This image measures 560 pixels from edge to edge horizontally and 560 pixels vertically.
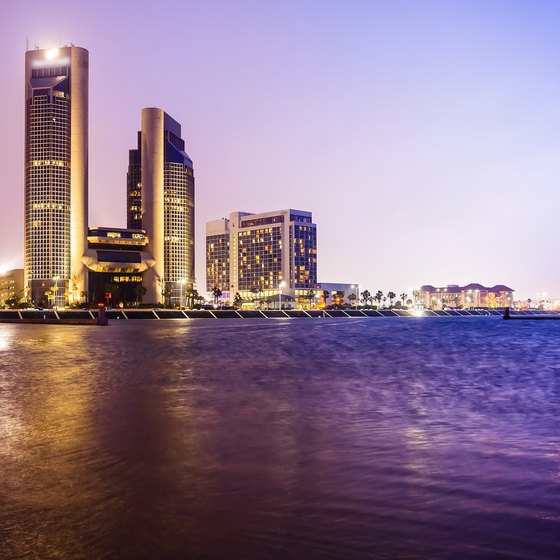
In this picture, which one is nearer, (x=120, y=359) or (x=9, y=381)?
(x=9, y=381)

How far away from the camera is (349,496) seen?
9.15 metres

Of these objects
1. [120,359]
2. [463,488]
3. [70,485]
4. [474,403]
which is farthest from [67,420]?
[120,359]

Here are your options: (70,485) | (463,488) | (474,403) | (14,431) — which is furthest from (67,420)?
(474,403)

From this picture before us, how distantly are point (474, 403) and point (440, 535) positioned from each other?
1452 cm

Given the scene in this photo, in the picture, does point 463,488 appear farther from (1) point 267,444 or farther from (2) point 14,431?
(2) point 14,431

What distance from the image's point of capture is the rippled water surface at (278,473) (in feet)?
23.8

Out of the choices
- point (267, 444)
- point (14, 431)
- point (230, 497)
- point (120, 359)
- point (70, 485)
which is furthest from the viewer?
Result: point (120, 359)

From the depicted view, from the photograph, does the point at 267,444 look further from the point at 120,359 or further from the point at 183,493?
the point at 120,359

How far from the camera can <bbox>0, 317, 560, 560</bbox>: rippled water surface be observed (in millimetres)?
7250

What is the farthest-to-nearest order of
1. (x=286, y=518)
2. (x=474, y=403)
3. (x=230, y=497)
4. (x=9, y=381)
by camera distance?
(x=9, y=381) → (x=474, y=403) → (x=230, y=497) → (x=286, y=518)

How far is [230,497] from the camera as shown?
9.04 meters

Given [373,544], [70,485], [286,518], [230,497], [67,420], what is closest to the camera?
[373,544]

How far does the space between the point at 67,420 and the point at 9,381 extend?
12505 mm

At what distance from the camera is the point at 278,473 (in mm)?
10641
